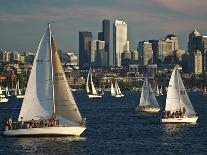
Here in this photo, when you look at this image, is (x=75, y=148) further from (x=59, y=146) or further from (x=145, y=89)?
(x=145, y=89)

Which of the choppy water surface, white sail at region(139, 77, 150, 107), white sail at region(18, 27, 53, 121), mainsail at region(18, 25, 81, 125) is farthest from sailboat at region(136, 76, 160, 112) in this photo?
white sail at region(18, 27, 53, 121)

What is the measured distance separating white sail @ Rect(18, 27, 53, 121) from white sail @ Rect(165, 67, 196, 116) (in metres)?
27.8

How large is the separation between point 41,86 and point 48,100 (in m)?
1.33

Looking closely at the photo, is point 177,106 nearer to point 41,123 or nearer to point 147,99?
point 41,123

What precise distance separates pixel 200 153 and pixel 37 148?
493 inches

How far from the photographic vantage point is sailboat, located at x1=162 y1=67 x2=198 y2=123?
87.1 m

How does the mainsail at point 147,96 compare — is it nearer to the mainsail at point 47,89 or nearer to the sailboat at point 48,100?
the sailboat at point 48,100

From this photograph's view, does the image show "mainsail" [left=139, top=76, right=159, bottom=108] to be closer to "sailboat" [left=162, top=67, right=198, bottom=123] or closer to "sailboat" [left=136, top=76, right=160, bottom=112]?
"sailboat" [left=136, top=76, right=160, bottom=112]

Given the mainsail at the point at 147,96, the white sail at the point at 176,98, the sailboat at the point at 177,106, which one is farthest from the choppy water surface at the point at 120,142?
the mainsail at the point at 147,96

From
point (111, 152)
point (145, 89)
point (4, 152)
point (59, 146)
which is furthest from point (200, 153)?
point (145, 89)

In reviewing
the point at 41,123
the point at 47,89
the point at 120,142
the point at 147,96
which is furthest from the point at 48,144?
the point at 147,96

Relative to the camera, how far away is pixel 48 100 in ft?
208

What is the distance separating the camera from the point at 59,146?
59.2 m

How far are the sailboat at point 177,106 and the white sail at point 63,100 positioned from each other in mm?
25877
